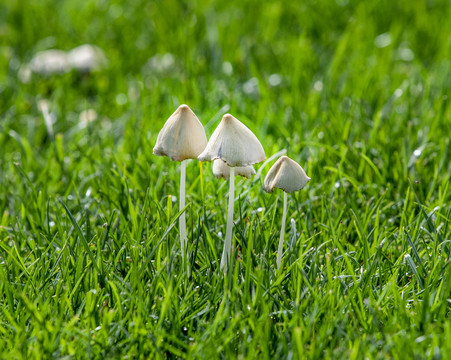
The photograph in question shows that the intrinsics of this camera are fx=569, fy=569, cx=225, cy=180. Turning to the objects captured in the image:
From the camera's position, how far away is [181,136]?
193 centimetres

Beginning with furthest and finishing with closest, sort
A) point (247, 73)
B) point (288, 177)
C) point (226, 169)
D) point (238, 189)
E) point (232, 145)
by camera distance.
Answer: point (247, 73) → point (238, 189) → point (226, 169) → point (288, 177) → point (232, 145)

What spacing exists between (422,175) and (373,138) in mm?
366

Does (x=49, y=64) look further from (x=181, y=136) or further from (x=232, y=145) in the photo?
(x=232, y=145)

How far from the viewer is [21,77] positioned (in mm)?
4520

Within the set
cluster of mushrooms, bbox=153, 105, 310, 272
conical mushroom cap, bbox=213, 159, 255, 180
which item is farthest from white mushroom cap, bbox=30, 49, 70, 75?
cluster of mushrooms, bbox=153, 105, 310, 272

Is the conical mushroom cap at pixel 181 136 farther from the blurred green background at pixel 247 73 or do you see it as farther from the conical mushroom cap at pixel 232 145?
the blurred green background at pixel 247 73

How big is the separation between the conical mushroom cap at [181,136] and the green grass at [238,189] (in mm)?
367

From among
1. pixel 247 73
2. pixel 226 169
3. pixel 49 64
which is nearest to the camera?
pixel 226 169

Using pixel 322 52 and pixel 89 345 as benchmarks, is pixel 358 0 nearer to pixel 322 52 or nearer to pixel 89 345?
pixel 322 52

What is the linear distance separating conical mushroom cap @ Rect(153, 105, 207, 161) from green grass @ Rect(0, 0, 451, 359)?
37cm

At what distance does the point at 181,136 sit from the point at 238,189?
89cm

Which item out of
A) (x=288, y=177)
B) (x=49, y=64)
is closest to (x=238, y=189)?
(x=288, y=177)

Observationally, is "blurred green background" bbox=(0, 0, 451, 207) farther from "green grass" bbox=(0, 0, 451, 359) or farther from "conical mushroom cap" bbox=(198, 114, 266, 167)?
"conical mushroom cap" bbox=(198, 114, 266, 167)

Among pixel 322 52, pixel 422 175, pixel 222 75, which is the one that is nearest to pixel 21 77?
pixel 222 75
